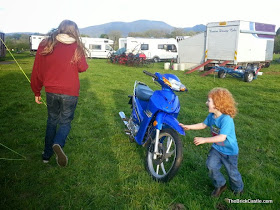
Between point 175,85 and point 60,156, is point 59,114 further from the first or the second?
point 175,85

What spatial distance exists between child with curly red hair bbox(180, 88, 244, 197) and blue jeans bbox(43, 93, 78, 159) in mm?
1702

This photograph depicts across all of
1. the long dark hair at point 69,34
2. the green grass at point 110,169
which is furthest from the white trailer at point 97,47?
the long dark hair at point 69,34

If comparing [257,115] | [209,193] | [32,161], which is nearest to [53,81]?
[32,161]

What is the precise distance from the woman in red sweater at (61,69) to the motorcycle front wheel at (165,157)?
117cm

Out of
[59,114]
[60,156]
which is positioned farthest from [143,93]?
[60,156]

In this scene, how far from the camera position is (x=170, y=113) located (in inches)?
130

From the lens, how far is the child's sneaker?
3166 millimetres

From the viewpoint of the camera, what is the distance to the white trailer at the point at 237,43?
13.8m

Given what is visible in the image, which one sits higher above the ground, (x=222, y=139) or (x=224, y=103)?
(x=224, y=103)

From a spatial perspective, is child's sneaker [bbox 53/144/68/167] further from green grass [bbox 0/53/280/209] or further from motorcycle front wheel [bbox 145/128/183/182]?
motorcycle front wheel [bbox 145/128/183/182]

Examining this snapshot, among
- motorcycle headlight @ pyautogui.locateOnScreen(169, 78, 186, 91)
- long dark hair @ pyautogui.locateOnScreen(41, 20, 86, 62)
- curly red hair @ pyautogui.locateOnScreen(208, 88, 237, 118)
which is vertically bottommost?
curly red hair @ pyautogui.locateOnScreen(208, 88, 237, 118)

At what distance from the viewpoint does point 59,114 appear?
133 inches

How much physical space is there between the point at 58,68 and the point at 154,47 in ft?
→ 76.4

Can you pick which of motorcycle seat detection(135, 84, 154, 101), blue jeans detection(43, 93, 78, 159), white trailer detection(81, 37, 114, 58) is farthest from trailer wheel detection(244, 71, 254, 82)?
white trailer detection(81, 37, 114, 58)
